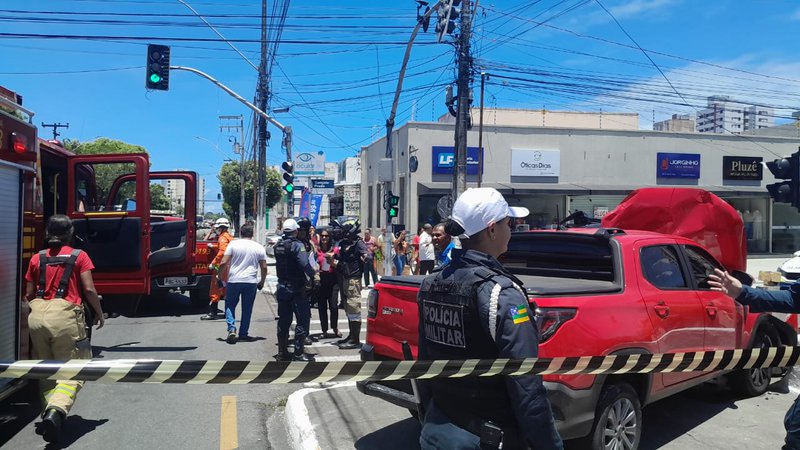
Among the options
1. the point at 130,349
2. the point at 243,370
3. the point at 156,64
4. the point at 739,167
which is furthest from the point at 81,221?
the point at 739,167

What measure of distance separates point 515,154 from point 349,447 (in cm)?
2590

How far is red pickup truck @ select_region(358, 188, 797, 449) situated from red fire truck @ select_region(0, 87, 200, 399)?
2911mm

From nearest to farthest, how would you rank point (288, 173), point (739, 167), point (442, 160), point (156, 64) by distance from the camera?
point (156, 64), point (288, 173), point (442, 160), point (739, 167)

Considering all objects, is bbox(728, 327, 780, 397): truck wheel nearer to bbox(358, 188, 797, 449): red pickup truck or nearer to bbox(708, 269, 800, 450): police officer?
bbox(358, 188, 797, 449): red pickup truck

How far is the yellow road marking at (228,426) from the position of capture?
4.87 metres

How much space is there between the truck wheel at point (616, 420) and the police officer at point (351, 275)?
4835 mm

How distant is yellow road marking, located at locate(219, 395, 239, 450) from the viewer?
4.87 m

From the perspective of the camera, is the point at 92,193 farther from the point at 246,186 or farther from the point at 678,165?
the point at 246,186

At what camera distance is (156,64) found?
50.6 feet

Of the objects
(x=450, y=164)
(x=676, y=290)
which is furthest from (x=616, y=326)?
(x=450, y=164)

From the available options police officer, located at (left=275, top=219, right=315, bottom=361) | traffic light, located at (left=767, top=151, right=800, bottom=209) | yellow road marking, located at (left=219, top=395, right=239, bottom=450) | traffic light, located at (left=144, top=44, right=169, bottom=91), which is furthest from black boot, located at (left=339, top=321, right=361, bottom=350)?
traffic light, located at (left=144, top=44, right=169, bottom=91)

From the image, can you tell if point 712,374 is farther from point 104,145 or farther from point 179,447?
point 104,145

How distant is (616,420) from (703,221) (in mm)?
3264

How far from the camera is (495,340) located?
2.26 metres
